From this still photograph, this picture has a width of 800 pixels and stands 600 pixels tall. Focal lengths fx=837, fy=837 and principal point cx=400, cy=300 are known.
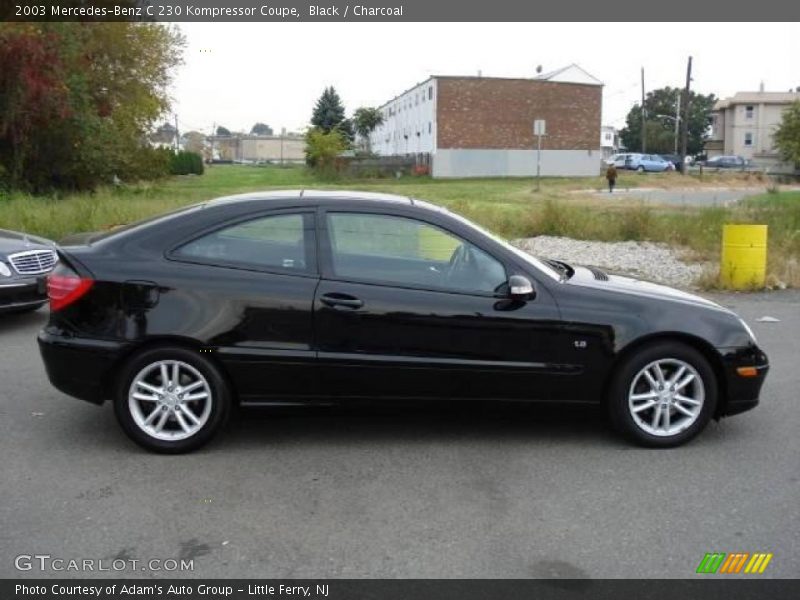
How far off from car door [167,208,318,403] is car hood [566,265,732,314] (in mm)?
1637

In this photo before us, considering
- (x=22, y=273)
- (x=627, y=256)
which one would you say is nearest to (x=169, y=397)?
(x=22, y=273)

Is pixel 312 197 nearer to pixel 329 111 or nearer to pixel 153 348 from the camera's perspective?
pixel 153 348

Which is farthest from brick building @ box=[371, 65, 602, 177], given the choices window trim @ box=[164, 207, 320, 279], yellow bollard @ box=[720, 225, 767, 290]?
window trim @ box=[164, 207, 320, 279]

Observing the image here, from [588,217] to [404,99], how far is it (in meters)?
69.0

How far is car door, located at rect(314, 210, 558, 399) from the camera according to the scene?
4.85 m

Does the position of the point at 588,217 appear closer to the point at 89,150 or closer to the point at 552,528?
the point at 552,528

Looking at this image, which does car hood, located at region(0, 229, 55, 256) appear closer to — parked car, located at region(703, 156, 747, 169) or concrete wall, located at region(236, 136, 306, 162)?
parked car, located at region(703, 156, 747, 169)

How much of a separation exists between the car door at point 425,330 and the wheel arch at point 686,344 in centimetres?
37

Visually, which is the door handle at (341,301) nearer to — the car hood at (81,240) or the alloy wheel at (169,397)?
the alloy wheel at (169,397)

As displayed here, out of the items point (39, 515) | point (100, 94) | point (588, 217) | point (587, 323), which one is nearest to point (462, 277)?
point (587, 323)

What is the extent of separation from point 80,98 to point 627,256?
24379mm

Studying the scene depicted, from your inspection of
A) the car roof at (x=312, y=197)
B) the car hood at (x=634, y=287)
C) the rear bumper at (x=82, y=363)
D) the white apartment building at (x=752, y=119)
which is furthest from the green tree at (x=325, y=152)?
the rear bumper at (x=82, y=363)

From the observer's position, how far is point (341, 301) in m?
4.85

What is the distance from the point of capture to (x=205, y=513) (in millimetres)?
4117
